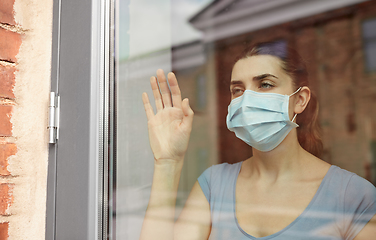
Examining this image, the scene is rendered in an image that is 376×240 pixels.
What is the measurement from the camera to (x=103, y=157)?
3.62 feet

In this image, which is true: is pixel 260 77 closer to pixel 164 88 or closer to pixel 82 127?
pixel 164 88

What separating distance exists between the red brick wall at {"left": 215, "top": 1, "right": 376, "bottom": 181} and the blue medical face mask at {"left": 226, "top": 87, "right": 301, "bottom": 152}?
0.10 m

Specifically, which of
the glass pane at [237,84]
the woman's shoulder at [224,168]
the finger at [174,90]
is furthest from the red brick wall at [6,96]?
the woman's shoulder at [224,168]

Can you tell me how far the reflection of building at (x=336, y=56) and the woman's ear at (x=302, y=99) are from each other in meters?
0.02

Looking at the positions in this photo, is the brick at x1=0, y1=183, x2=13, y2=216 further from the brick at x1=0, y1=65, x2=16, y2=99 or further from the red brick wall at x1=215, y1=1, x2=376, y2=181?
the red brick wall at x1=215, y1=1, x2=376, y2=181

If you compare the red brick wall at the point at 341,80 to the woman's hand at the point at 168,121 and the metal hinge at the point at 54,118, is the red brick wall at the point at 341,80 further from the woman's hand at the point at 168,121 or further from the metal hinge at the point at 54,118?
the metal hinge at the point at 54,118

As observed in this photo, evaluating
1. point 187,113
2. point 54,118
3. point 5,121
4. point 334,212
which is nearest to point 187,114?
point 187,113

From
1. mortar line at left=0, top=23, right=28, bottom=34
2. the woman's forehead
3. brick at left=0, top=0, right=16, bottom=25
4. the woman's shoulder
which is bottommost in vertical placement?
the woman's shoulder

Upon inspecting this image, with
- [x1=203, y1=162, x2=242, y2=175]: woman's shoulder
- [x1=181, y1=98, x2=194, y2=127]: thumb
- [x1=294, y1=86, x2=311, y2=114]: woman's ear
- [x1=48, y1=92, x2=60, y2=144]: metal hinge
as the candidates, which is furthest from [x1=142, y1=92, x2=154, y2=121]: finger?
[x1=294, y1=86, x2=311, y2=114]: woman's ear

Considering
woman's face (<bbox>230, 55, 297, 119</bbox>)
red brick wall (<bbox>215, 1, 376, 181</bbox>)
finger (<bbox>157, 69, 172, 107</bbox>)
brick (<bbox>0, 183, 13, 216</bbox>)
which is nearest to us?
red brick wall (<bbox>215, 1, 376, 181</bbox>)

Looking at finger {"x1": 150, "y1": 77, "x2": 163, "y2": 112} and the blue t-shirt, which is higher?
finger {"x1": 150, "y1": 77, "x2": 163, "y2": 112}

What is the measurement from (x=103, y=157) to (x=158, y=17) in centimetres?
54

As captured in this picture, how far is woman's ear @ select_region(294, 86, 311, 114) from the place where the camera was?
0.70m

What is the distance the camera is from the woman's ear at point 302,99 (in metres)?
0.70
